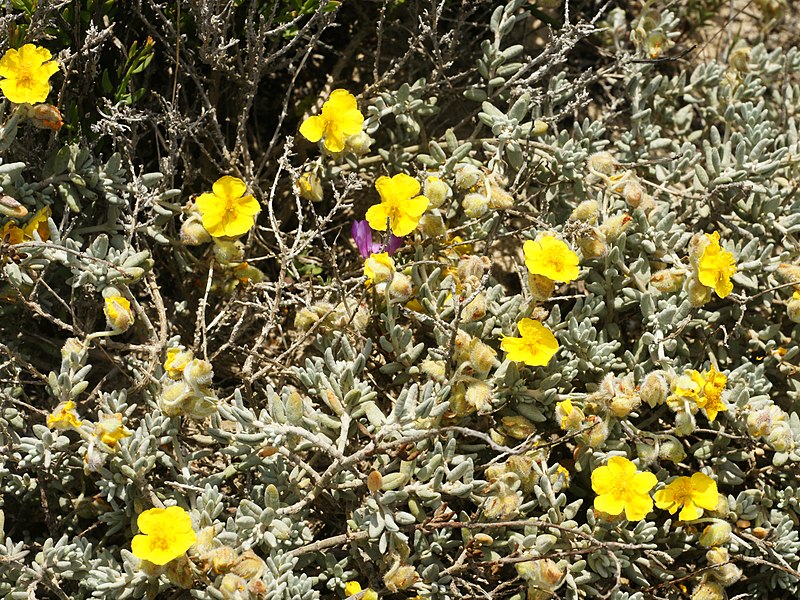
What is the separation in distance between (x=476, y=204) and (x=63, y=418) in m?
1.14

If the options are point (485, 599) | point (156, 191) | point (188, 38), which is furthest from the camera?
point (188, 38)

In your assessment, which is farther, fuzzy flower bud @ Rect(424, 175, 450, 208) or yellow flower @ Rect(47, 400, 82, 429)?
fuzzy flower bud @ Rect(424, 175, 450, 208)

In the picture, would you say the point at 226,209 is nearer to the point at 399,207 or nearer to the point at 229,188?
the point at 229,188

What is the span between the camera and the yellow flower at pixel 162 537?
1976mm

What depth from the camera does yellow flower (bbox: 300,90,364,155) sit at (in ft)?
7.86

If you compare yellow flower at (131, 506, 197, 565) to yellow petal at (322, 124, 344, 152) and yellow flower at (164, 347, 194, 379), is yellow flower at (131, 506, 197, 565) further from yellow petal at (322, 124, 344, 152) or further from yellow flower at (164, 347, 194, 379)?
yellow petal at (322, 124, 344, 152)

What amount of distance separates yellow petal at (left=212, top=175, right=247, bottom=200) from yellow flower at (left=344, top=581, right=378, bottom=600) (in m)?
1.03

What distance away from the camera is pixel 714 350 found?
265cm

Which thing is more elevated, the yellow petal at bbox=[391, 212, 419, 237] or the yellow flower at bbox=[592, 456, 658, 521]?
the yellow petal at bbox=[391, 212, 419, 237]

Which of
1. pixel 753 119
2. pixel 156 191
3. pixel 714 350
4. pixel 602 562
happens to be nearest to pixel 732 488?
pixel 714 350

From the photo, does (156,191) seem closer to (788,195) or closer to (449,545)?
(449,545)

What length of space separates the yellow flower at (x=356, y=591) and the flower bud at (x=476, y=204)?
0.97 m

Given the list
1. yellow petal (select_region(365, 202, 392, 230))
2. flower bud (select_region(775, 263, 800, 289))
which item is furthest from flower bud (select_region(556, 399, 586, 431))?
flower bud (select_region(775, 263, 800, 289))

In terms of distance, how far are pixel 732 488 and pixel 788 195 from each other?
90cm
